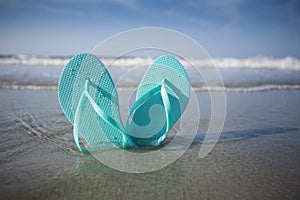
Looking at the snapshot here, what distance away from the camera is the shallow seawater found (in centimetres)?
178

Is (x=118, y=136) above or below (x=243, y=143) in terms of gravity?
above

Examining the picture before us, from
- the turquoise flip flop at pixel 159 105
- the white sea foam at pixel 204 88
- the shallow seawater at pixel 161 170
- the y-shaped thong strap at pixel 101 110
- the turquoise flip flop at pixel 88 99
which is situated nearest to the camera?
the shallow seawater at pixel 161 170

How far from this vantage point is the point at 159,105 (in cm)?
259

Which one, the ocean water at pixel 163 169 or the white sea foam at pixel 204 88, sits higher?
the white sea foam at pixel 204 88

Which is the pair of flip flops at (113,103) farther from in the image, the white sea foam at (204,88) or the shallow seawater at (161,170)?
the white sea foam at (204,88)

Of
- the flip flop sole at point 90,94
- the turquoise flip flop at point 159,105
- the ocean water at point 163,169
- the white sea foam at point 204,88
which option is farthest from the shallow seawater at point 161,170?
the white sea foam at point 204,88

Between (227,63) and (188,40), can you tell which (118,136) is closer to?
(188,40)

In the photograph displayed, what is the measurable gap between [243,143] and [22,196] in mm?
2190

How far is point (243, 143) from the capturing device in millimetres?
2855

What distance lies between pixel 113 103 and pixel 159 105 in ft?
1.51

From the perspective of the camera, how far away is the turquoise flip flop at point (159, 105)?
8.30ft

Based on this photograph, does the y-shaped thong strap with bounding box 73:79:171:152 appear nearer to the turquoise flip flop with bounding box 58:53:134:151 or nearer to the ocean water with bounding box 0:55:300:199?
the turquoise flip flop with bounding box 58:53:134:151

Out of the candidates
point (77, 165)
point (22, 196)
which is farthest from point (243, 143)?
point (22, 196)

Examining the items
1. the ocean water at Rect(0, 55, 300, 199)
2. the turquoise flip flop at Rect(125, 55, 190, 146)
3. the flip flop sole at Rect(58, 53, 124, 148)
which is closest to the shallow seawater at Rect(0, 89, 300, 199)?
the ocean water at Rect(0, 55, 300, 199)
